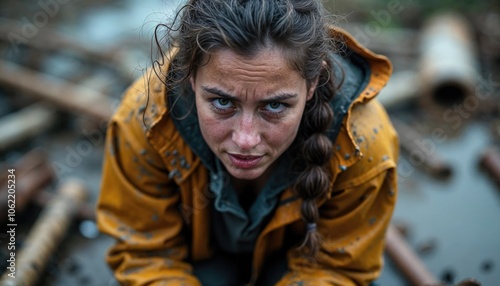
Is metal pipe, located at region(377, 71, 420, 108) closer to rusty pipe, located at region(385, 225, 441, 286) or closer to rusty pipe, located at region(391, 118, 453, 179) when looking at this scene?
→ rusty pipe, located at region(391, 118, 453, 179)

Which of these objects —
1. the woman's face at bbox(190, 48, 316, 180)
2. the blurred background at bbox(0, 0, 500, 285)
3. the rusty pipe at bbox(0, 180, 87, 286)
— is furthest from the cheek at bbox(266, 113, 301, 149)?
the rusty pipe at bbox(0, 180, 87, 286)

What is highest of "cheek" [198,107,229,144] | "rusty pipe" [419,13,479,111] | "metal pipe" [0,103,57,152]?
"cheek" [198,107,229,144]

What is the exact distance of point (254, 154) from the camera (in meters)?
2.15

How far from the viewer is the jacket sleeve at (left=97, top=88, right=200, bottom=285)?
2.44 meters

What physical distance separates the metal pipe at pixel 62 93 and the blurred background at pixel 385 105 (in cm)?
1

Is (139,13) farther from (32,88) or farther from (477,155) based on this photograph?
(477,155)

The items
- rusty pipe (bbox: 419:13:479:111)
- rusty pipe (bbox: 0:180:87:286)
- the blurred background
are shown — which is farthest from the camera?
rusty pipe (bbox: 419:13:479:111)

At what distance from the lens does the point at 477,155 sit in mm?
4637

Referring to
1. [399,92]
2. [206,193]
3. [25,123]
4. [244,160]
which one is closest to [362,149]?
[244,160]

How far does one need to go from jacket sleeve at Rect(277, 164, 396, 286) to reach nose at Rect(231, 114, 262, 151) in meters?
0.57

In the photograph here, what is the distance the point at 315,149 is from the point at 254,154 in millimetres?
278

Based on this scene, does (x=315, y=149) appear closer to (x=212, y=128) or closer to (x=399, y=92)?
(x=212, y=128)

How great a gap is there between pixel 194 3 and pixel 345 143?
0.90 m

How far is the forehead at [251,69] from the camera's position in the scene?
197 centimetres
